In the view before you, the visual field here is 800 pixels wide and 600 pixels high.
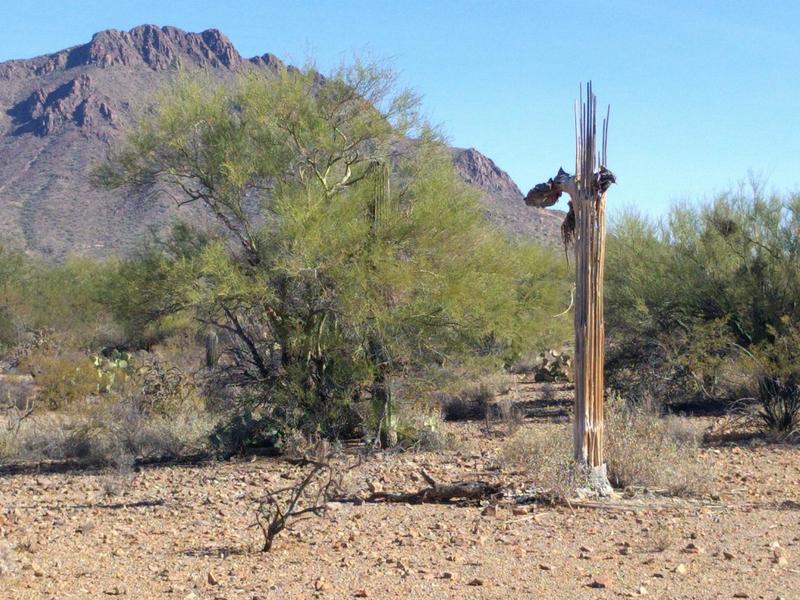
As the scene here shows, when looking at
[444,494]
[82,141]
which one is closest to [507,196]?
[82,141]

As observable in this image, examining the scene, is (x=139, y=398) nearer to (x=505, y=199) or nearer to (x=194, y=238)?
(x=194, y=238)

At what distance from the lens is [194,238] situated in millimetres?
14016

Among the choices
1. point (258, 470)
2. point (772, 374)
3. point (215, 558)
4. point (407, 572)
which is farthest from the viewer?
point (772, 374)

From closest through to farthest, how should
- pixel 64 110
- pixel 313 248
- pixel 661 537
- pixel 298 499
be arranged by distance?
1. pixel 661 537
2. pixel 298 499
3. pixel 313 248
4. pixel 64 110

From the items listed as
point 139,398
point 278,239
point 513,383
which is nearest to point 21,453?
point 139,398

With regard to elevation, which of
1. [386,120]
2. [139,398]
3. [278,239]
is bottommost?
[139,398]

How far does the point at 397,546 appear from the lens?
8.06m

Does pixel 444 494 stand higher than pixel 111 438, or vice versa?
pixel 111 438

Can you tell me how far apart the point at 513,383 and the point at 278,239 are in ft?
42.8

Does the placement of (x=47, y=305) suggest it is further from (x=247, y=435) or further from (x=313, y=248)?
(x=313, y=248)

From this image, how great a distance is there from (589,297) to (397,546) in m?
3.35

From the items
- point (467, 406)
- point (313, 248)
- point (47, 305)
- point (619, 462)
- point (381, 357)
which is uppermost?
point (47, 305)

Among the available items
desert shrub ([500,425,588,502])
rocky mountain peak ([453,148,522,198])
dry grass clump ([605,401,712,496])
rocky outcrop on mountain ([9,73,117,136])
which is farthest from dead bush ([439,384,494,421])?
rocky outcrop on mountain ([9,73,117,136])

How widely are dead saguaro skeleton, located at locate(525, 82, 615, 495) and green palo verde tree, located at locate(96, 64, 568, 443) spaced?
3.52 m
